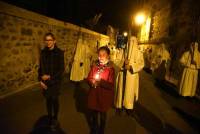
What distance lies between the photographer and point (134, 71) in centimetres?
566

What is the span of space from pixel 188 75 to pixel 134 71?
370 centimetres

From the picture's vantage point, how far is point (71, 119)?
530cm

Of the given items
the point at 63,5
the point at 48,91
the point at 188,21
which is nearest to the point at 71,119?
the point at 48,91

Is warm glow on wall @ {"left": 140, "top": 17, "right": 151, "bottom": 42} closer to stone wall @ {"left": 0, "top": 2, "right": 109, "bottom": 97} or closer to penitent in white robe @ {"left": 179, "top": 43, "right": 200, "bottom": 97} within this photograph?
penitent in white robe @ {"left": 179, "top": 43, "right": 200, "bottom": 97}

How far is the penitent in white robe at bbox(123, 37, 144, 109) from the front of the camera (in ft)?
18.6

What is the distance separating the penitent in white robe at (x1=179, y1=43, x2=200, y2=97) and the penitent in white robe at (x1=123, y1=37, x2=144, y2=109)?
3302 millimetres

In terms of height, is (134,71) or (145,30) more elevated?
(145,30)

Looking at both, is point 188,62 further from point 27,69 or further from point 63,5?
point 63,5

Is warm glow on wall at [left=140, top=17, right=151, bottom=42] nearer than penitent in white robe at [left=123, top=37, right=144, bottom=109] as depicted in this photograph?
No

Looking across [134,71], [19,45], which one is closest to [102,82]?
[134,71]

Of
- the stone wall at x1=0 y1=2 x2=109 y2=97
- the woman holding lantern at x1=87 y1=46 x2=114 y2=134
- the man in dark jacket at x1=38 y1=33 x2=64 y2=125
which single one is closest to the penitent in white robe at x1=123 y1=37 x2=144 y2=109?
the woman holding lantern at x1=87 y1=46 x2=114 y2=134

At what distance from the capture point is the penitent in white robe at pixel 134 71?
5660mm

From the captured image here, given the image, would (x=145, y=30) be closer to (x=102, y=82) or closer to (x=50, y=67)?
(x=50, y=67)

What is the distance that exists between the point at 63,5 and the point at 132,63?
11594 mm
